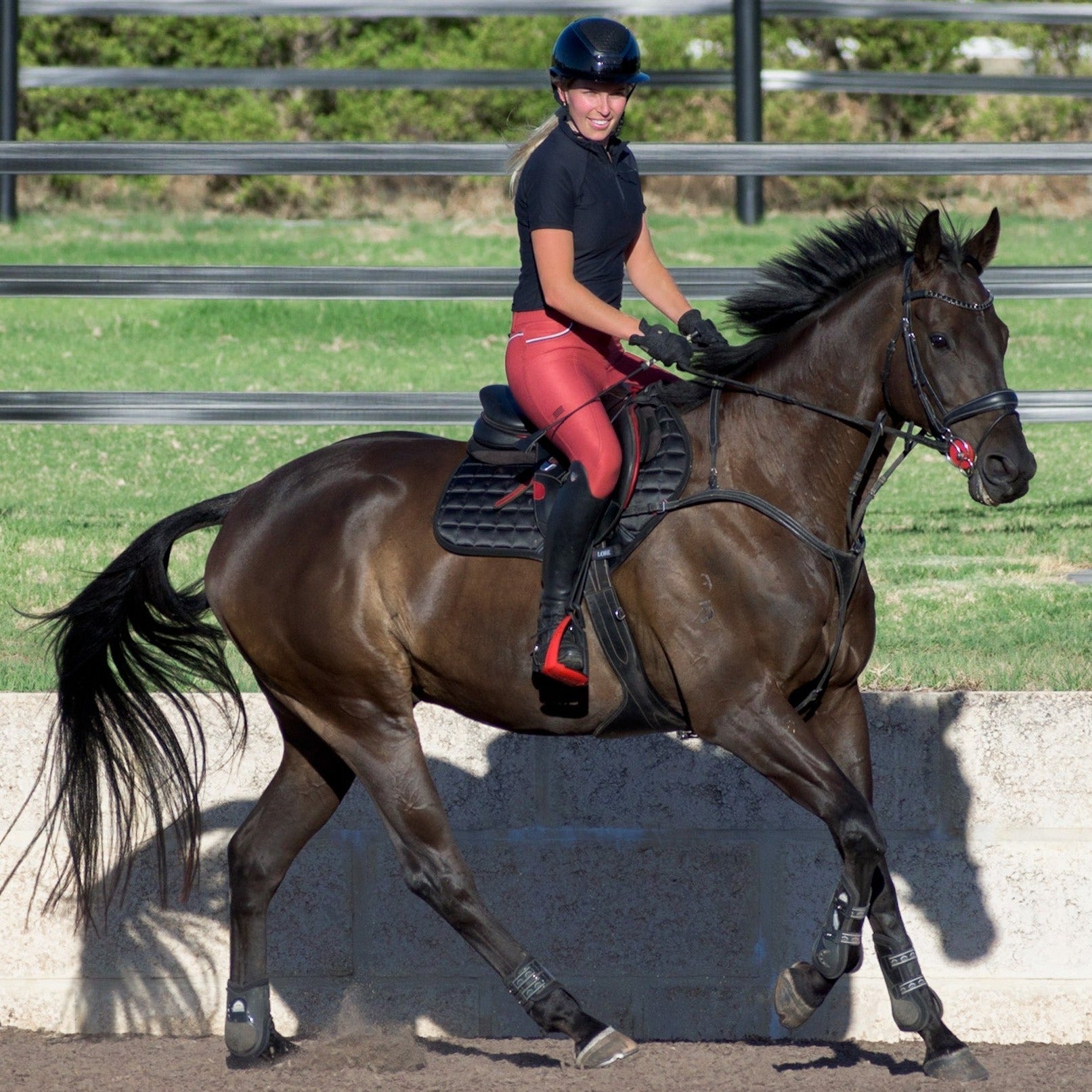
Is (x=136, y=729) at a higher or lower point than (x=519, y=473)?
lower

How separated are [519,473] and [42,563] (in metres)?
3.89

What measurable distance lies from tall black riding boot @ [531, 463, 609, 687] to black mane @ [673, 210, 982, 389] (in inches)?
19.9

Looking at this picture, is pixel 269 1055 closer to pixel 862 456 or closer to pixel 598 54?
pixel 862 456

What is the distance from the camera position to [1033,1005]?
5.46 metres

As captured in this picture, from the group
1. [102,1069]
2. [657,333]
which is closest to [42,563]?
[102,1069]

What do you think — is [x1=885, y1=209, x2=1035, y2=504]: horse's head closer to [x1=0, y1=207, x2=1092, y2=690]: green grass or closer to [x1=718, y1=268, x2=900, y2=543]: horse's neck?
[x1=718, y1=268, x2=900, y2=543]: horse's neck

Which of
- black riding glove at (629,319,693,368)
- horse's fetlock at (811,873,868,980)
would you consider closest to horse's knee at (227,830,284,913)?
horse's fetlock at (811,873,868,980)

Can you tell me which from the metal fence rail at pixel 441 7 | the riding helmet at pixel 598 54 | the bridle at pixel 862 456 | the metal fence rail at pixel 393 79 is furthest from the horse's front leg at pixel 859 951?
the metal fence rail at pixel 393 79

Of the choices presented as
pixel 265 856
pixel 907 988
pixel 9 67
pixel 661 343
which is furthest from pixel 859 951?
pixel 9 67

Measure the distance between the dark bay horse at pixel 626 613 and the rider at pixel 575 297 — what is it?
18 cm

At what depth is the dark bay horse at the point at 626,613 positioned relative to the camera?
4.26 meters

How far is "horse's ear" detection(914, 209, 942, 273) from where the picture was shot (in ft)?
13.6

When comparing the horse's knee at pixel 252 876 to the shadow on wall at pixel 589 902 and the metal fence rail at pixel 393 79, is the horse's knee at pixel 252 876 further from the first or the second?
the metal fence rail at pixel 393 79

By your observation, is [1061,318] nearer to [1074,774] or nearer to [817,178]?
[817,178]
